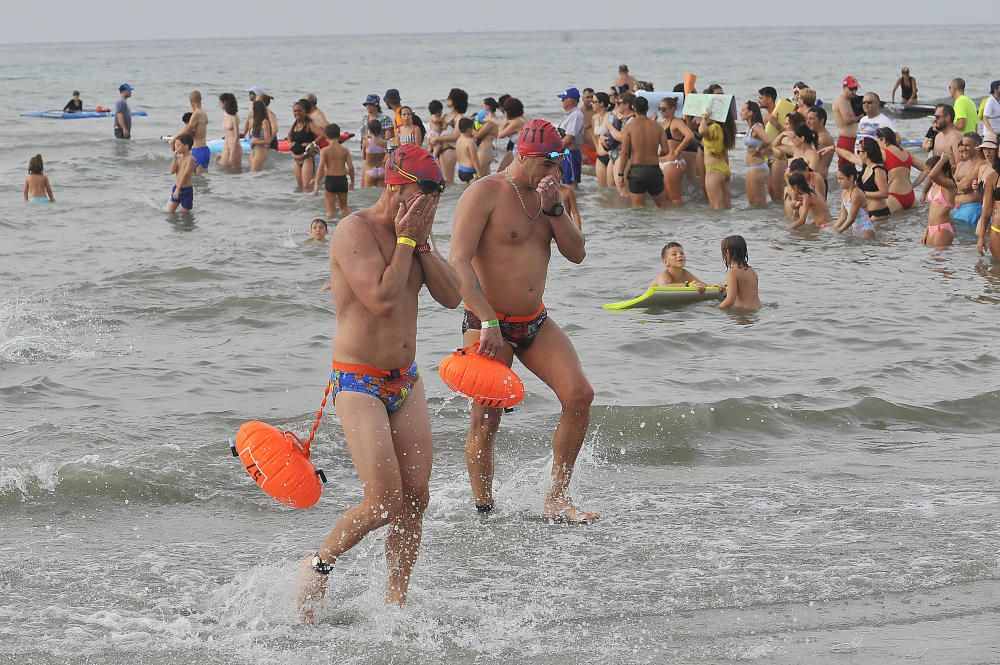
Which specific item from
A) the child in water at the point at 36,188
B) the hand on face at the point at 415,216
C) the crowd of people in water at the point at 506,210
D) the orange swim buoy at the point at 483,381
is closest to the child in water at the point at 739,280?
the crowd of people in water at the point at 506,210

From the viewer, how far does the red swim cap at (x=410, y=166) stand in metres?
4.37

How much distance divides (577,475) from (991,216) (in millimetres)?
7746

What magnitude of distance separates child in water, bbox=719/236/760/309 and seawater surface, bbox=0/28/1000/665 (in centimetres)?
19

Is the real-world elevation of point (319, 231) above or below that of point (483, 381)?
below

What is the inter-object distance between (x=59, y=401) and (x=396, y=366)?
473 centimetres

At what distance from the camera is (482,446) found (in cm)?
594

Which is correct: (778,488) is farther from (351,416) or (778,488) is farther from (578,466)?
(351,416)

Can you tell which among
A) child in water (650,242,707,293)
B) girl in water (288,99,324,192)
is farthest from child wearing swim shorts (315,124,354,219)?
child in water (650,242,707,293)

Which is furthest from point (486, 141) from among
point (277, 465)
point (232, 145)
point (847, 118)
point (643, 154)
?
point (277, 465)

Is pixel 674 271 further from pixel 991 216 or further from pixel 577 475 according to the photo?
pixel 577 475

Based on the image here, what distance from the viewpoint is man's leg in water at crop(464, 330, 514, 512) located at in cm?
580

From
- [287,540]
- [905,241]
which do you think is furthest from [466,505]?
[905,241]

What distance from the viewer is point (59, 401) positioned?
27.7ft

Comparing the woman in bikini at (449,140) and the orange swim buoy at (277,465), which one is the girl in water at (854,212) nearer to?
the woman in bikini at (449,140)
